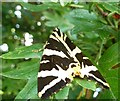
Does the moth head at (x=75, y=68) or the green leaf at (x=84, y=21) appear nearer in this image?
the moth head at (x=75, y=68)

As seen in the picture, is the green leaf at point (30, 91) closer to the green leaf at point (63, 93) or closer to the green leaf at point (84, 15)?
the green leaf at point (63, 93)

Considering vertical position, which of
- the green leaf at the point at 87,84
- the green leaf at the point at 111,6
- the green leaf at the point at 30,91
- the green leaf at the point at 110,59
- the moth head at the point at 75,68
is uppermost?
the green leaf at the point at 111,6

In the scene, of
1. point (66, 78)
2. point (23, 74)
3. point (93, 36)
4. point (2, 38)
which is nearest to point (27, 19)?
point (2, 38)

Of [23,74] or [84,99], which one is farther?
[84,99]

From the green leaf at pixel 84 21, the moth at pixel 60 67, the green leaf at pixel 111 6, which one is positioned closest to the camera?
the moth at pixel 60 67

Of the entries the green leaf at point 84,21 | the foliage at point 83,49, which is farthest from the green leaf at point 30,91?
the green leaf at point 84,21

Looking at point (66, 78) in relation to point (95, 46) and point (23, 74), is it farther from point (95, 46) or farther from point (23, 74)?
point (95, 46)

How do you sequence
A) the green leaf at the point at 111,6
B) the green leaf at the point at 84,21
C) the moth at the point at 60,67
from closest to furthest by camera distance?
1. the moth at the point at 60,67
2. the green leaf at the point at 111,6
3. the green leaf at the point at 84,21

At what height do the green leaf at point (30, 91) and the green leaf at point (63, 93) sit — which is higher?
the green leaf at point (63, 93)
